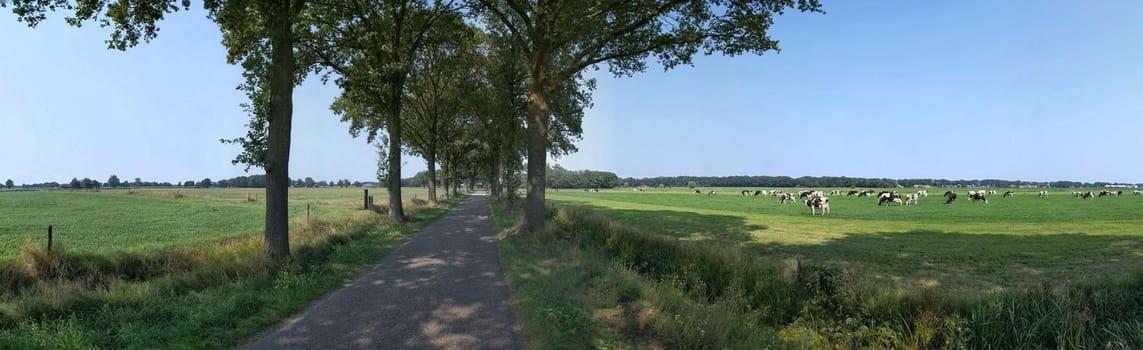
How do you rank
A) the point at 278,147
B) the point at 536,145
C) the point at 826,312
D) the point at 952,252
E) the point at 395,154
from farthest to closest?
the point at 395,154 < the point at 952,252 < the point at 536,145 < the point at 278,147 < the point at 826,312

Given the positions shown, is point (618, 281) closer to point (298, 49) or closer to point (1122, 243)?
point (298, 49)

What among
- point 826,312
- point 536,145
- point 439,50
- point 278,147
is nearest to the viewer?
point 826,312

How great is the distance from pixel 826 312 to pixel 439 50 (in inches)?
984

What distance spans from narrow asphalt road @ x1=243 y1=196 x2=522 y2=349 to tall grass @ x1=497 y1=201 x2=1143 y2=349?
51cm

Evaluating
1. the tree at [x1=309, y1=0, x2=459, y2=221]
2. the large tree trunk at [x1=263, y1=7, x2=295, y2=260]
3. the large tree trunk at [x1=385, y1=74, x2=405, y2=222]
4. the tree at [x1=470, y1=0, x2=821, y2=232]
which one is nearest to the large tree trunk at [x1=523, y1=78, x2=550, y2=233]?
the tree at [x1=470, y1=0, x2=821, y2=232]

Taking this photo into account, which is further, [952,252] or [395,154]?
[395,154]

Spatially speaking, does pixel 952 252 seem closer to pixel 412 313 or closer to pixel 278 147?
pixel 412 313

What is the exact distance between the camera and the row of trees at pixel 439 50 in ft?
33.1

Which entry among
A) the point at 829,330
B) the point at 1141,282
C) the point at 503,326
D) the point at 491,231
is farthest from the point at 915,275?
the point at 491,231

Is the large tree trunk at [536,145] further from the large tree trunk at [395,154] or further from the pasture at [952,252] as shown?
the large tree trunk at [395,154]

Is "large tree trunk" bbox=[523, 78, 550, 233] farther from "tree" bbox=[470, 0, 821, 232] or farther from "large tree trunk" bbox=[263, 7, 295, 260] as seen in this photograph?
"large tree trunk" bbox=[263, 7, 295, 260]

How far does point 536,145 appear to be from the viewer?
15.0 m

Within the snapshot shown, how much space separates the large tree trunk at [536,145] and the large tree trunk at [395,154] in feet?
25.3

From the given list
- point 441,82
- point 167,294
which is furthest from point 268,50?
point 441,82
